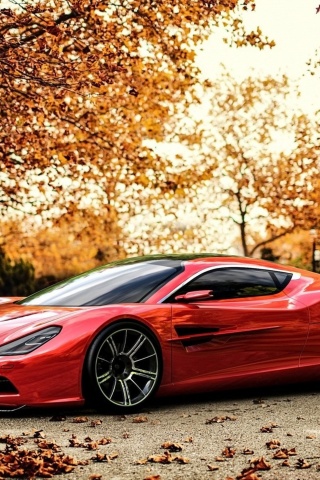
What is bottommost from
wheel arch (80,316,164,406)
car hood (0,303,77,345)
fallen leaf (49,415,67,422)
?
fallen leaf (49,415,67,422)

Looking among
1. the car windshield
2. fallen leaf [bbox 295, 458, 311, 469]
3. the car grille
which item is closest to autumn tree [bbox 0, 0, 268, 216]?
the car windshield

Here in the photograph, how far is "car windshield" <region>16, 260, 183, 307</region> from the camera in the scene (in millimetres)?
7969

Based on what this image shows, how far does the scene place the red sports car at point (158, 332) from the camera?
7184mm

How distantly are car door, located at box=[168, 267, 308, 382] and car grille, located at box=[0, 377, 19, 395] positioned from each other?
140 cm

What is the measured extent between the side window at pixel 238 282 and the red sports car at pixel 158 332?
0.01 m

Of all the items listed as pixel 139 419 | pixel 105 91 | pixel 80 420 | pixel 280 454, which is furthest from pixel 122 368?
pixel 105 91

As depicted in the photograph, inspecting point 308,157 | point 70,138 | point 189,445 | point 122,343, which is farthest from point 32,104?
point 308,157

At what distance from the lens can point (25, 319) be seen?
297 inches

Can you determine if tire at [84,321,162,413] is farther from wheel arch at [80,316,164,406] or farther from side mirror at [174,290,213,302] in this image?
side mirror at [174,290,213,302]

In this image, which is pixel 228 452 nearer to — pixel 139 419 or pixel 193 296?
pixel 139 419

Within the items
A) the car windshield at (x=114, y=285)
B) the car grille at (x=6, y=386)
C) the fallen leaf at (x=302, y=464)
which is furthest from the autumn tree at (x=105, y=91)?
the fallen leaf at (x=302, y=464)

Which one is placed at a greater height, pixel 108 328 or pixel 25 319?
pixel 25 319

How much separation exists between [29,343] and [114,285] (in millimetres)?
1215

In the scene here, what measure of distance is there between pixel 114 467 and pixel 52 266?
4614 cm
